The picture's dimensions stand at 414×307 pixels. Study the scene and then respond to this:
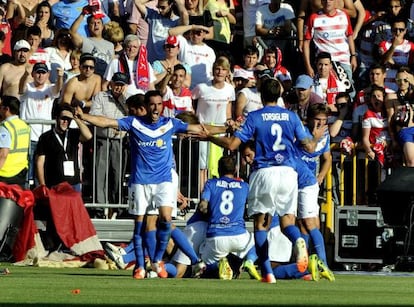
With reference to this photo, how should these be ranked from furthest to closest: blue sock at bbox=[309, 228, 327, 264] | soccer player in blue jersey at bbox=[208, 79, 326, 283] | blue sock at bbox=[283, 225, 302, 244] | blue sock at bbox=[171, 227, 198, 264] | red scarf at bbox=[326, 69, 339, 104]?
red scarf at bbox=[326, 69, 339, 104] → blue sock at bbox=[309, 228, 327, 264] → blue sock at bbox=[171, 227, 198, 264] → blue sock at bbox=[283, 225, 302, 244] → soccer player in blue jersey at bbox=[208, 79, 326, 283]

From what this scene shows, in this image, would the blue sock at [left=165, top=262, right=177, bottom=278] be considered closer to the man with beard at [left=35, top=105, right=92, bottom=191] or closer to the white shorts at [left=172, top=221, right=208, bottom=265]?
the white shorts at [left=172, top=221, right=208, bottom=265]

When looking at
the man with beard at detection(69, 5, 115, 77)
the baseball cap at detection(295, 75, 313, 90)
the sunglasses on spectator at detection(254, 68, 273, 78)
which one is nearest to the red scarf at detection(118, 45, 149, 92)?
the man with beard at detection(69, 5, 115, 77)

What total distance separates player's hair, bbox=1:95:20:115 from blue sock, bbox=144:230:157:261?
3583 mm

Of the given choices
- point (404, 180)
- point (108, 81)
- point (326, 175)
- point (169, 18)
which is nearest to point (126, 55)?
point (108, 81)

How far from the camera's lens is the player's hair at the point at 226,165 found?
17016 millimetres

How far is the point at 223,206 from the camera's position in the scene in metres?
17.0

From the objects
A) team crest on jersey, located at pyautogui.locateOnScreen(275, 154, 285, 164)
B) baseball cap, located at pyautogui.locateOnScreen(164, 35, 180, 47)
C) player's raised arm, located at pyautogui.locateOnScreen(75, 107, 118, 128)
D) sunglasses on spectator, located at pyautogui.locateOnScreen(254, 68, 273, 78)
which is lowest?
team crest on jersey, located at pyautogui.locateOnScreen(275, 154, 285, 164)

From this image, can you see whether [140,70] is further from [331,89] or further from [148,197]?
[148,197]

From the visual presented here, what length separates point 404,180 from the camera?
18.9 meters

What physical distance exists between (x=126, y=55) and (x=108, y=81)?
1.78 ft

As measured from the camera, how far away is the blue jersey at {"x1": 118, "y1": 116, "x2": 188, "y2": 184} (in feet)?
54.3

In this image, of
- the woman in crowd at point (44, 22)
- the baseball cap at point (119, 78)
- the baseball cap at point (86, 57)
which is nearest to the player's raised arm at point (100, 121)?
the baseball cap at point (119, 78)

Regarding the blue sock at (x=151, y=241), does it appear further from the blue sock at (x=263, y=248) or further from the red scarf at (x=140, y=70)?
the red scarf at (x=140, y=70)

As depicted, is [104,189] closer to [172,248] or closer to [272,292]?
[172,248]
